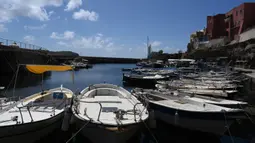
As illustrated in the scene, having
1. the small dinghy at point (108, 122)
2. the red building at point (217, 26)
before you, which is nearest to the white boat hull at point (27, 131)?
the small dinghy at point (108, 122)

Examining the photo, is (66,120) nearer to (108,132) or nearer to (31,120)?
(31,120)

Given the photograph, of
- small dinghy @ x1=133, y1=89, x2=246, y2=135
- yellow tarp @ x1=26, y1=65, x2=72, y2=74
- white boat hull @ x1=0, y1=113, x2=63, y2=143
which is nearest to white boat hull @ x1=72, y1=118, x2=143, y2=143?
white boat hull @ x1=0, y1=113, x2=63, y2=143

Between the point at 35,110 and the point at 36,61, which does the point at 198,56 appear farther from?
the point at 35,110

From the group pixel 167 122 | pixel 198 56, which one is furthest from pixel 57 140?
pixel 198 56

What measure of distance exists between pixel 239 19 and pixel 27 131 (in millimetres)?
63311

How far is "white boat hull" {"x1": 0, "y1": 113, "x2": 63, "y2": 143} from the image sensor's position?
27.5 feet

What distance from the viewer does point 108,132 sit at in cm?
839

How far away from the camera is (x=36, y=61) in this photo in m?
52.4

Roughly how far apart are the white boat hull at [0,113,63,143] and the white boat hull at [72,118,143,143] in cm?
186

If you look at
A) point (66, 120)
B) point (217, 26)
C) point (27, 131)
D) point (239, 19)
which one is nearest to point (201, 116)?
point (66, 120)

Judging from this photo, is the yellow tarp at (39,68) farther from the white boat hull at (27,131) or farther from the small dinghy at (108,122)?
the white boat hull at (27,131)

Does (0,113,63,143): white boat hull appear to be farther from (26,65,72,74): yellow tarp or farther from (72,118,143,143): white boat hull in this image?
(26,65,72,74): yellow tarp

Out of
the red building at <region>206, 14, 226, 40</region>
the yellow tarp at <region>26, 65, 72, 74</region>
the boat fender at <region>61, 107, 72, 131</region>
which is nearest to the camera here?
the boat fender at <region>61, 107, 72, 131</region>

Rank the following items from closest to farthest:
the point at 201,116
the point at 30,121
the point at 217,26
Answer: the point at 30,121
the point at 201,116
the point at 217,26
